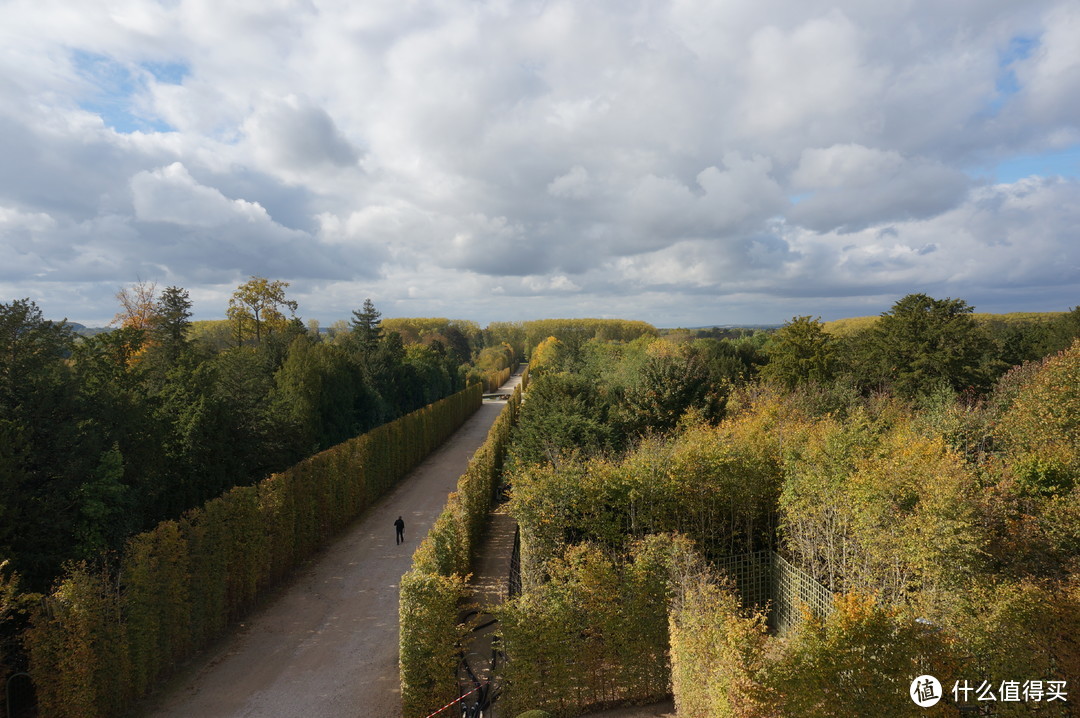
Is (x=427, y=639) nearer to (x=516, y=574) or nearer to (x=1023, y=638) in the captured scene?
(x=516, y=574)

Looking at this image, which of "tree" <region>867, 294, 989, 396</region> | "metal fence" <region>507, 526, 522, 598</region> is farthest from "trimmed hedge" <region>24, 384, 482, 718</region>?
"tree" <region>867, 294, 989, 396</region>

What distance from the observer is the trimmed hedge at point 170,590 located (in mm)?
10125

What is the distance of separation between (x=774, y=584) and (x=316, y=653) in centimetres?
1200

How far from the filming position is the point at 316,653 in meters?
13.4

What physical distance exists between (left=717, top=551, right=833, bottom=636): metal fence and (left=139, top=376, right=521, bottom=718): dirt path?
29.3 ft

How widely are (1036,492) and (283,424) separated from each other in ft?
88.9

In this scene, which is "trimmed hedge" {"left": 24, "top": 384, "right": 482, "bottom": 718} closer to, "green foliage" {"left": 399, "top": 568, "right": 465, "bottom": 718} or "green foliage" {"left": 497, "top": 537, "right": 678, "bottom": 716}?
"green foliage" {"left": 399, "top": 568, "right": 465, "bottom": 718}

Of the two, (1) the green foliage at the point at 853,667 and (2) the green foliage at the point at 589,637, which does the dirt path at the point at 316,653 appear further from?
(1) the green foliage at the point at 853,667

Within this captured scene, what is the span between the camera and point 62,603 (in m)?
10.2

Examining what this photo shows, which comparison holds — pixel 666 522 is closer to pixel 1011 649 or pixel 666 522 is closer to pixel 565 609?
pixel 565 609

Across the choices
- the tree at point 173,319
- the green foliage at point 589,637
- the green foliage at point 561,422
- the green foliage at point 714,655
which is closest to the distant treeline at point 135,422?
the tree at point 173,319

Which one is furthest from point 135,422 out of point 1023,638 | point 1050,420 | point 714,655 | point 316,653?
point 1050,420

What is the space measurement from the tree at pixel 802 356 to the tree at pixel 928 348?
233 centimetres

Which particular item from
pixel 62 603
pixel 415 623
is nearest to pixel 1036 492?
pixel 415 623
